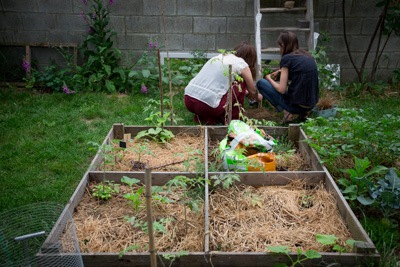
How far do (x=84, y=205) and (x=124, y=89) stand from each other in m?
3.25

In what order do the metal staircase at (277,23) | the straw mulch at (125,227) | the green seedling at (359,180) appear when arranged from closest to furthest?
the straw mulch at (125,227) < the green seedling at (359,180) < the metal staircase at (277,23)

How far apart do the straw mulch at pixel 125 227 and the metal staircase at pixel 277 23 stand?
2872 mm

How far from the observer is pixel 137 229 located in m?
2.46

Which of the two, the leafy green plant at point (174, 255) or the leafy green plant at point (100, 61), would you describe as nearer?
the leafy green plant at point (174, 255)

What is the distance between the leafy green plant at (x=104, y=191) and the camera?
9.02 ft

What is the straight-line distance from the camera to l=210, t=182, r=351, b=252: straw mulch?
90.7 inches

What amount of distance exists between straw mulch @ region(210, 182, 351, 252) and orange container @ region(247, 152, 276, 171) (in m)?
0.17

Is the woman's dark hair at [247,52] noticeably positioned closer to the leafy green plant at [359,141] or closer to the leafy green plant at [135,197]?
the leafy green plant at [359,141]

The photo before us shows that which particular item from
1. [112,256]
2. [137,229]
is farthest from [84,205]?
[112,256]

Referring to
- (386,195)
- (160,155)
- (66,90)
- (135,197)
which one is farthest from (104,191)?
(66,90)

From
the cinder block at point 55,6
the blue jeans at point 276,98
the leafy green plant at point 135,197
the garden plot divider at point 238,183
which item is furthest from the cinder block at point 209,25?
the leafy green plant at point 135,197

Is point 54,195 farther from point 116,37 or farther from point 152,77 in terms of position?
point 116,37

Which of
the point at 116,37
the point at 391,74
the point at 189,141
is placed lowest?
the point at 189,141

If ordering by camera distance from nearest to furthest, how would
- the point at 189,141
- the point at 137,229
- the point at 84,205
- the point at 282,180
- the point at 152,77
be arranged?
the point at 137,229 < the point at 84,205 < the point at 282,180 < the point at 189,141 < the point at 152,77
